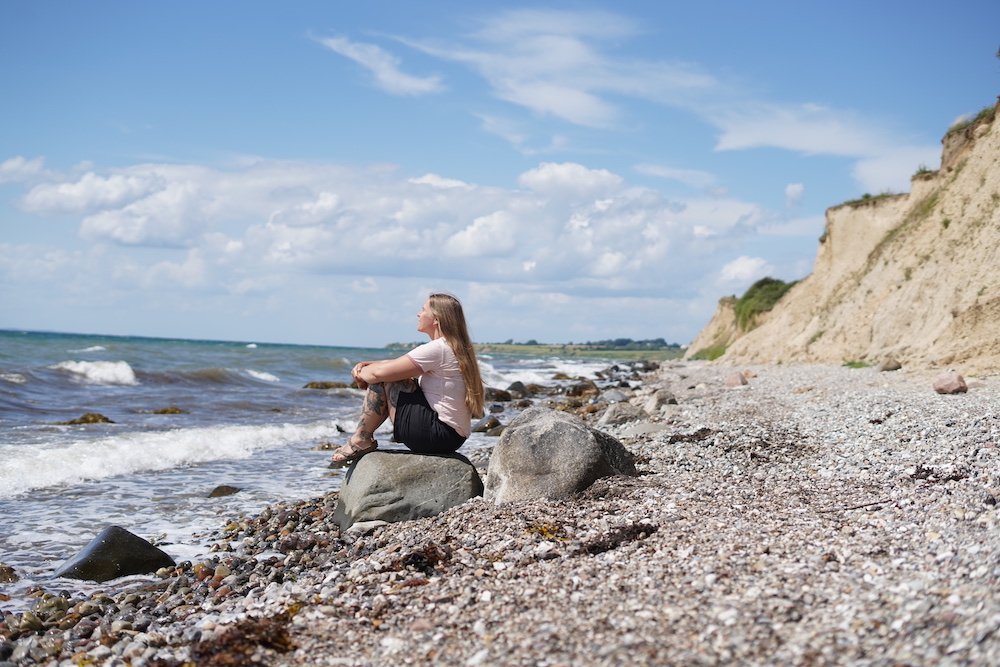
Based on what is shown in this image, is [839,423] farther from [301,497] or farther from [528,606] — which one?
[528,606]

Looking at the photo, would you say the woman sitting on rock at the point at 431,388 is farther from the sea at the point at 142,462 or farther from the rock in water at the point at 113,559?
the sea at the point at 142,462

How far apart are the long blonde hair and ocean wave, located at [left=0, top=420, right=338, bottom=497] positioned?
6.85 m

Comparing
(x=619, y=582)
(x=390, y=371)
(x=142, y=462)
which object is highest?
(x=390, y=371)

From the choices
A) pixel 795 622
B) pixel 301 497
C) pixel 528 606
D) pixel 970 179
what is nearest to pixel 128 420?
pixel 301 497

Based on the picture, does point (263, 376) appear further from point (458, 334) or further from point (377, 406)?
point (458, 334)

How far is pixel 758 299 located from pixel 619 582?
57.0 meters

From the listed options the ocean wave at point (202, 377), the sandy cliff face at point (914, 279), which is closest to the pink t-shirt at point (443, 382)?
the sandy cliff face at point (914, 279)

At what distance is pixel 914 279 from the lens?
28.5m

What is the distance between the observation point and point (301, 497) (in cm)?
1103

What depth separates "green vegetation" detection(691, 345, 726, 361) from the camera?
210ft

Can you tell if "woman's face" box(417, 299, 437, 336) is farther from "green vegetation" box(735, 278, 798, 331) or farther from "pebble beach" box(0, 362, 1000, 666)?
"green vegetation" box(735, 278, 798, 331)

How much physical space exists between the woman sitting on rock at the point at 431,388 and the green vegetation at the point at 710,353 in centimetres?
5646

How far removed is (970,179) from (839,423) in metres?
20.4

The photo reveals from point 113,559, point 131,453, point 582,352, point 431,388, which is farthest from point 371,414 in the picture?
point 582,352
